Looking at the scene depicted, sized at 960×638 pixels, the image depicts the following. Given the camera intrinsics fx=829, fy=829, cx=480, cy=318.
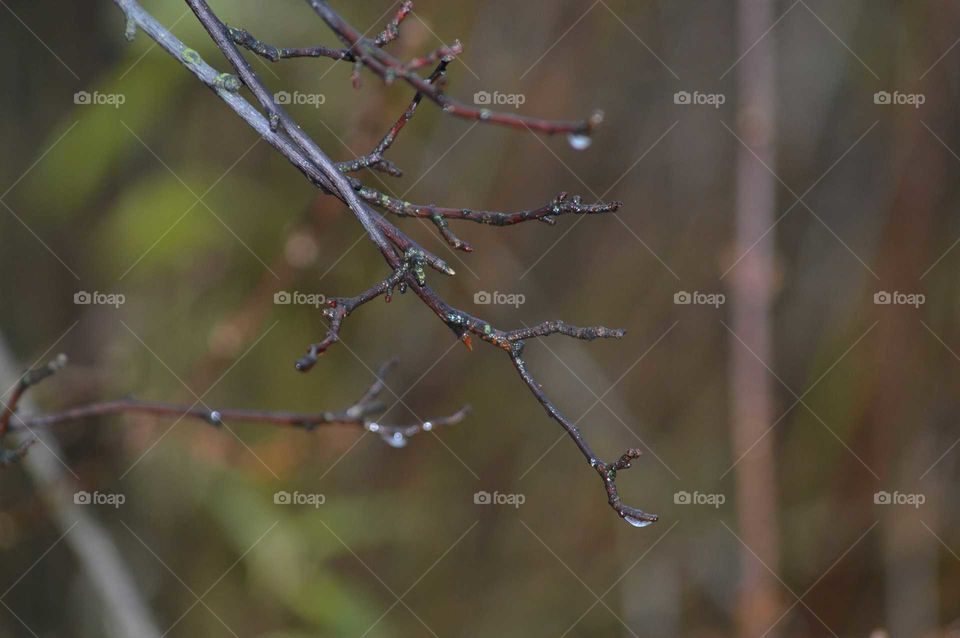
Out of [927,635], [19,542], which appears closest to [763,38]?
[927,635]

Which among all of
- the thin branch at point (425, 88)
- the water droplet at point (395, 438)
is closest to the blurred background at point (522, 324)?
the water droplet at point (395, 438)

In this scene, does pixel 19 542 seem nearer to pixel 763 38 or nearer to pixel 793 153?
pixel 763 38
